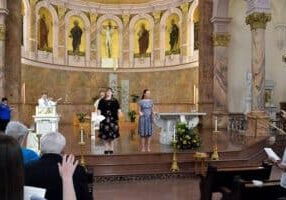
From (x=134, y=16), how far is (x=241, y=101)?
430 inches

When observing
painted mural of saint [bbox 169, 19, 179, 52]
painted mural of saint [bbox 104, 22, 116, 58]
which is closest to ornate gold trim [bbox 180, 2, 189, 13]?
painted mural of saint [bbox 169, 19, 179, 52]

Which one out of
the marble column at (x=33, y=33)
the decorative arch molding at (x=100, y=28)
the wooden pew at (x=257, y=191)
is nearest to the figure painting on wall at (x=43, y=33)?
the marble column at (x=33, y=33)

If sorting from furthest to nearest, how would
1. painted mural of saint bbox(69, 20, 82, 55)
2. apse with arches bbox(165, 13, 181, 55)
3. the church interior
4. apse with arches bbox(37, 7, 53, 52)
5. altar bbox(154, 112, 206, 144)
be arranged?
Result: painted mural of saint bbox(69, 20, 82, 55) < apse with arches bbox(165, 13, 181, 55) < apse with arches bbox(37, 7, 53, 52) < altar bbox(154, 112, 206, 144) < the church interior

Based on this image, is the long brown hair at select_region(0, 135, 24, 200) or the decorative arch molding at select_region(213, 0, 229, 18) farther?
the decorative arch molding at select_region(213, 0, 229, 18)

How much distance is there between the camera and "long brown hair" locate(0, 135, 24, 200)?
146cm

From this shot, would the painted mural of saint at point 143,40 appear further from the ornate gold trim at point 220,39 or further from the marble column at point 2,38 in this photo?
the marble column at point 2,38

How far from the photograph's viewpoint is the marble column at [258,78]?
13672 mm

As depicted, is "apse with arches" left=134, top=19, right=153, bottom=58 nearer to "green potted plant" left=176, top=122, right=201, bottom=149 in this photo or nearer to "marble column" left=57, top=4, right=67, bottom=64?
"marble column" left=57, top=4, right=67, bottom=64

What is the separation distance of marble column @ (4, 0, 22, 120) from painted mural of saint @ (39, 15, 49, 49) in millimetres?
6098

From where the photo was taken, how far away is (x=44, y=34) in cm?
2369

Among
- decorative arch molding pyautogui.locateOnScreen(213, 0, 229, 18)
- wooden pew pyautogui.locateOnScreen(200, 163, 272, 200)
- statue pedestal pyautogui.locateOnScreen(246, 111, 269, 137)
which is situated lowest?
wooden pew pyautogui.locateOnScreen(200, 163, 272, 200)

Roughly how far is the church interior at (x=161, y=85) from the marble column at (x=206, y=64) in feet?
0.14

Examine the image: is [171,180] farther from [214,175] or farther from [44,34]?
A: [44,34]

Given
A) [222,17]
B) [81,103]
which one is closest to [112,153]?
[222,17]
